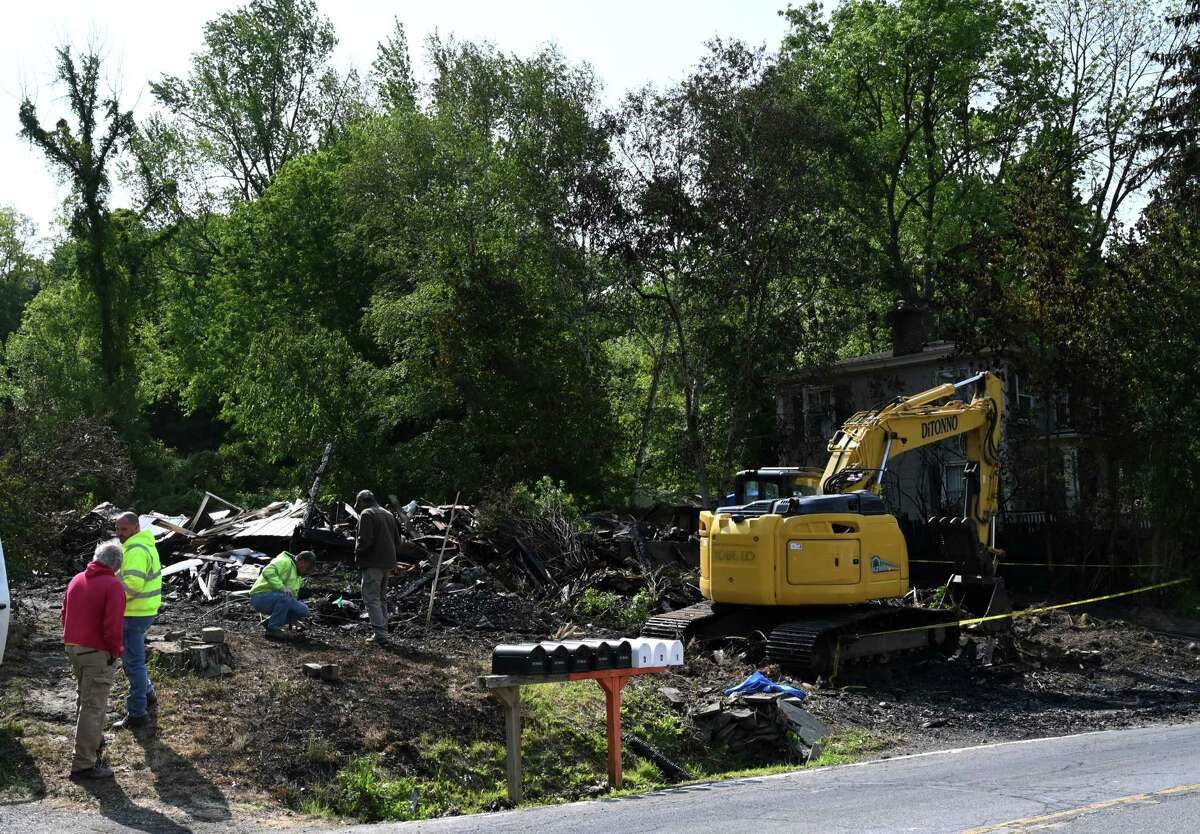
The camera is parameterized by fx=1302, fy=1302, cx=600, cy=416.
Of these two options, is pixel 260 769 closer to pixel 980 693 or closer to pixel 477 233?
pixel 980 693

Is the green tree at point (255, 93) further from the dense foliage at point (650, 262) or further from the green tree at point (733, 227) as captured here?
the green tree at point (733, 227)

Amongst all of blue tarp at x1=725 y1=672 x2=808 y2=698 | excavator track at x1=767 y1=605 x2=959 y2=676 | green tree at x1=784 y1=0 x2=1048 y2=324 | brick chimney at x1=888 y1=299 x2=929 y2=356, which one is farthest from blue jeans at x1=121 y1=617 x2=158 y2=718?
green tree at x1=784 y1=0 x2=1048 y2=324

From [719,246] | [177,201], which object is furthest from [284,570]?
[177,201]

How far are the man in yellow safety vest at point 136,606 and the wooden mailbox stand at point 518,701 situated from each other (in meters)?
3.17

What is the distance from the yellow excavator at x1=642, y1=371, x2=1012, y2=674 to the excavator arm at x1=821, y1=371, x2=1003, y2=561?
2 cm

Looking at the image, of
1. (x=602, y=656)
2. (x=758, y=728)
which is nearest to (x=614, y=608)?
(x=758, y=728)

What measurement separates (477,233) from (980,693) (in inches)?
1035

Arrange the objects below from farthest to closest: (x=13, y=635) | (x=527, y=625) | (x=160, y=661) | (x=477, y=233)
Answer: (x=477, y=233) → (x=527, y=625) → (x=13, y=635) → (x=160, y=661)

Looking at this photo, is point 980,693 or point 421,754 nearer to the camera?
point 421,754

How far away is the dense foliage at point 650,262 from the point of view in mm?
30938

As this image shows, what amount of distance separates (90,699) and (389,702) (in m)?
3.42

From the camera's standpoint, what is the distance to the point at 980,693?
17.5 m

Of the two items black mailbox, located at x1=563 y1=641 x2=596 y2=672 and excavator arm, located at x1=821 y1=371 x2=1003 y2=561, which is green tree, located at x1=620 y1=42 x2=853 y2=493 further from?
black mailbox, located at x1=563 y1=641 x2=596 y2=672

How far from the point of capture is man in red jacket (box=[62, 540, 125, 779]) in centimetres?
1041
